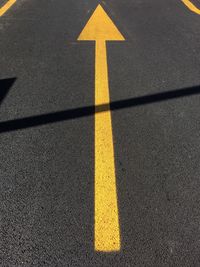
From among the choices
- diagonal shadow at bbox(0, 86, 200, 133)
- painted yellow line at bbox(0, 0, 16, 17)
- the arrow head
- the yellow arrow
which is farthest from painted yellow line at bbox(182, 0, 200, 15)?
painted yellow line at bbox(0, 0, 16, 17)

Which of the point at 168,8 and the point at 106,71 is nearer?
the point at 106,71

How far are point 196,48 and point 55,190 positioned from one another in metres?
4.01

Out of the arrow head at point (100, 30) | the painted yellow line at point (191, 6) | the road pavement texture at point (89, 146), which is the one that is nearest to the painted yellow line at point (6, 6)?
the road pavement texture at point (89, 146)

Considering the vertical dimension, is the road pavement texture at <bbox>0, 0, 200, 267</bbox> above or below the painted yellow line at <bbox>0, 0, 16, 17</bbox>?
below

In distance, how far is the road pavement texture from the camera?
110 inches

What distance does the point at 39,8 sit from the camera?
7543 mm

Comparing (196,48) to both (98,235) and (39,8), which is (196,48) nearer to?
(39,8)

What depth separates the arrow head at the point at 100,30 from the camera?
6.22 metres

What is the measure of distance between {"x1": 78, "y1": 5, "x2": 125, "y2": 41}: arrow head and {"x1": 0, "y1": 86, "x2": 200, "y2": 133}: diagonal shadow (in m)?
1.98

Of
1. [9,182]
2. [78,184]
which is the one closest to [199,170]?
[78,184]

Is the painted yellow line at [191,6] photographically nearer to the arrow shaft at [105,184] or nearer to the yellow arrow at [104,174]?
the yellow arrow at [104,174]

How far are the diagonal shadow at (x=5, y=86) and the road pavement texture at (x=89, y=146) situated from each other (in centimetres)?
3

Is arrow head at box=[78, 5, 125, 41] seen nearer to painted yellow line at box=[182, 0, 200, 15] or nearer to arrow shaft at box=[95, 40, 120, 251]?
arrow shaft at box=[95, 40, 120, 251]

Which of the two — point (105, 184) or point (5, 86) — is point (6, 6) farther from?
point (105, 184)
